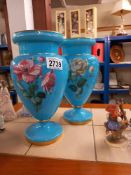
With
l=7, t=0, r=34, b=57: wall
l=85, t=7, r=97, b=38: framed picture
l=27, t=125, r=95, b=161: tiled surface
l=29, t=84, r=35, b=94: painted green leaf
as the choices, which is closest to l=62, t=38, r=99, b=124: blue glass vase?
l=27, t=125, r=95, b=161: tiled surface

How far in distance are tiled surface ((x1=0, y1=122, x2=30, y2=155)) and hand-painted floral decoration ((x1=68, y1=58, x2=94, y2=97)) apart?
0.98 feet

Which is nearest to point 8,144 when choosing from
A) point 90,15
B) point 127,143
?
point 127,143

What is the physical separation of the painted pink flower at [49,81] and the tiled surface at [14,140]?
0.23 metres

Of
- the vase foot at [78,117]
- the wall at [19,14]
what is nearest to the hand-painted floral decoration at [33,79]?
the vase foot at [78,117]

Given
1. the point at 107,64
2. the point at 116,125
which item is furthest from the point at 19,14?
the point at 107,64

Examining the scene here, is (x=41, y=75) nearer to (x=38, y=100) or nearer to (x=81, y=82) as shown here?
(x=38, y=100)

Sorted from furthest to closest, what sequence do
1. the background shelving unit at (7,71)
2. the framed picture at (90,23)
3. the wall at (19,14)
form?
the background shelving unit at (7,71), the framed picture at (90,23), the wall at (19,14)

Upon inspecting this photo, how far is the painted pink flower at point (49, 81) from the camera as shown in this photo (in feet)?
1.64

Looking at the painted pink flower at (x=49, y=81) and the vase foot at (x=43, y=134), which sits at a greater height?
the painted pink flower at (x=49, y=81)

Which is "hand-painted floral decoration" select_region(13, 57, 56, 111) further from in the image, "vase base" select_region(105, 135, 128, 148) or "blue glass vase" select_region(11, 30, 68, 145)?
"vase base" select_region(105, 135, 128, 148)

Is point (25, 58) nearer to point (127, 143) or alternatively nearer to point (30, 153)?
point (30, 153)

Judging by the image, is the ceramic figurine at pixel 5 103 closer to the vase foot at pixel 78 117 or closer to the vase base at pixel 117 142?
the vase foot at pixel 78 117

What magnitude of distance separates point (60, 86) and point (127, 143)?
0.31m

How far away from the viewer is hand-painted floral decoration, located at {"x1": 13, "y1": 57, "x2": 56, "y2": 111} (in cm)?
49
